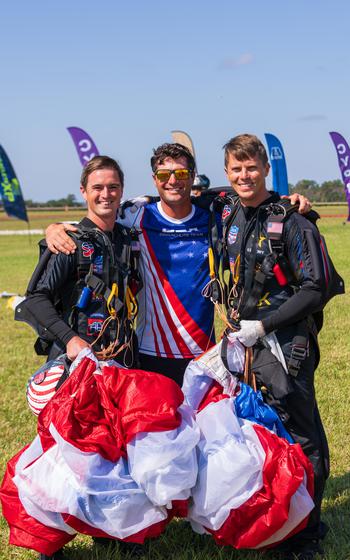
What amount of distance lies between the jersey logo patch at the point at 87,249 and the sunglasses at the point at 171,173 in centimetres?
57

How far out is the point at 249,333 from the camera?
321 centimetres

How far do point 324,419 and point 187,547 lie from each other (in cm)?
226

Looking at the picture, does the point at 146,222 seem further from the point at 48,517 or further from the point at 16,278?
the point at 16,278

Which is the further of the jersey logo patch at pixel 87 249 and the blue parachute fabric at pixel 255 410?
the jersey logo patch at pixel 87 249

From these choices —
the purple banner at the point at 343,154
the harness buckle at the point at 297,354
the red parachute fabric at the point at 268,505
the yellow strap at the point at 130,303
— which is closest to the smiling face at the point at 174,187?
the yellow strap at the point at 130,303

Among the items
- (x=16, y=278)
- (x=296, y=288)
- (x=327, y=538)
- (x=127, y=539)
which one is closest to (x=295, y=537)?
(x=327, y=538)

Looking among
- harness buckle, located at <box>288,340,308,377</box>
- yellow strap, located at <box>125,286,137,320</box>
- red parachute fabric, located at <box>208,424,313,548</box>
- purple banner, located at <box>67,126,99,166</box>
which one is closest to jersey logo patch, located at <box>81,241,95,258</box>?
yellow strap, located at <box>125,286,137,320</box>

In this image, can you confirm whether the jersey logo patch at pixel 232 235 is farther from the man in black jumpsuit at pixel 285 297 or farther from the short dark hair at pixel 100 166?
the short dark hair at pixel 100 166

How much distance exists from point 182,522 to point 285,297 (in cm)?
150

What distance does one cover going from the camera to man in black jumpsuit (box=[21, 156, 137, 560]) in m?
3.29

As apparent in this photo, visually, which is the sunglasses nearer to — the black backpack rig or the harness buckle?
the black backpack rig

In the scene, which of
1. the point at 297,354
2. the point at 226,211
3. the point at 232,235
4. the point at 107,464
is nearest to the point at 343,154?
the point at 226,211

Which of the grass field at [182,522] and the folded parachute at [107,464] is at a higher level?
the folded parachute at [107,464]

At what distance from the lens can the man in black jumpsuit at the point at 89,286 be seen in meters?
A: 3.29
